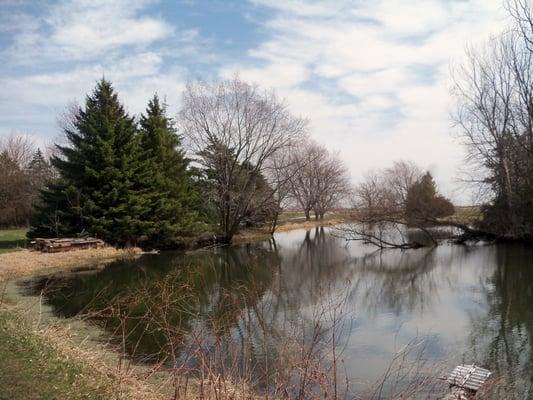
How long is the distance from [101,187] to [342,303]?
54.1ft

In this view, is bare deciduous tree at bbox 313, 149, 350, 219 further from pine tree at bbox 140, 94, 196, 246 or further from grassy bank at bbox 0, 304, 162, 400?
grassy bank at bbox 0, 304, 162, 400

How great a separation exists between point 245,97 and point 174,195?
7.40 m

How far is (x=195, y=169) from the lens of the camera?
3184 cm

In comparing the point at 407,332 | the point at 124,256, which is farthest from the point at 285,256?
the point at 407,332

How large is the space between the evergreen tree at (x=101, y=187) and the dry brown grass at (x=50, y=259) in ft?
5.17

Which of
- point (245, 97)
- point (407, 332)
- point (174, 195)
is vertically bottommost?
point (407, 332)

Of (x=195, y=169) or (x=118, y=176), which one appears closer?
(x=118, y=176)

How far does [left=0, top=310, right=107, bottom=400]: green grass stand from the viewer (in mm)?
4492

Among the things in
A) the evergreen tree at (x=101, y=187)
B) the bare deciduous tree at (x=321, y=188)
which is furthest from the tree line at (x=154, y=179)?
the bare deciduous tree at (x=321, y=188)

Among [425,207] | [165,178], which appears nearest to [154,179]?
[165,178]

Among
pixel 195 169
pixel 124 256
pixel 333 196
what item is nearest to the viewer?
pixel 124 256

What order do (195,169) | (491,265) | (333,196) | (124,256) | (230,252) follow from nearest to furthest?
(491,265), (124,256), (230,252), (195,169), (333,196)

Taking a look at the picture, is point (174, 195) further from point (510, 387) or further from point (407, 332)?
point (510, 387)

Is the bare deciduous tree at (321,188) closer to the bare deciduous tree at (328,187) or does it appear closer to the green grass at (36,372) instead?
the bare deciduous tree at (328,187)
